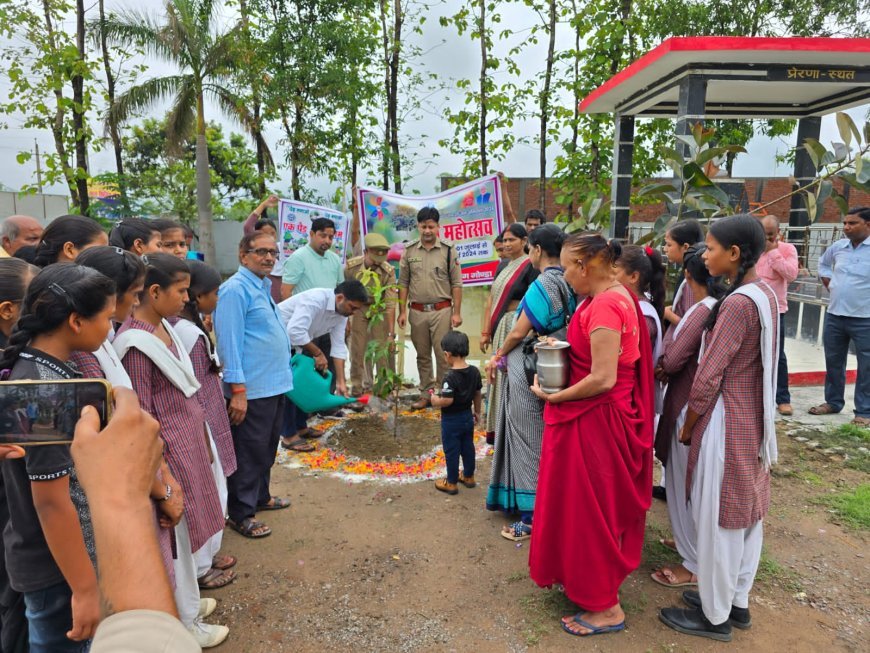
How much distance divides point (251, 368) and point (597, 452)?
A: 2.00 m

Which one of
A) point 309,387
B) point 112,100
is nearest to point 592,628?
point 309,387

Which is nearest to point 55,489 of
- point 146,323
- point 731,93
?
point 146,323

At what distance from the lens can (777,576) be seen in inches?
120

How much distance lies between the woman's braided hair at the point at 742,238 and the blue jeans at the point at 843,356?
3806mm

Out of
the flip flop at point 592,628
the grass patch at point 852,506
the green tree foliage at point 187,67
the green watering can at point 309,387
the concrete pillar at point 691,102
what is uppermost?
the green tree foliage at point 187,67

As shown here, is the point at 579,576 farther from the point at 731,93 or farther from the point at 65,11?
the point at 65,11

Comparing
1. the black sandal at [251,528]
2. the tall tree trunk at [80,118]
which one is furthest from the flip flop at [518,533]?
the tall tree trunk at [80,118]

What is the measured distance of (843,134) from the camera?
3633mm

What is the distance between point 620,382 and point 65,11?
9.50 metres

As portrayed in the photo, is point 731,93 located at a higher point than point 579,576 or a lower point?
higher

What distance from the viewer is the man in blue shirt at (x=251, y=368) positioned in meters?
3.18

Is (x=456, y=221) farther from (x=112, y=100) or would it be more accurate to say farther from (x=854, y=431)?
(x=112, y=100)

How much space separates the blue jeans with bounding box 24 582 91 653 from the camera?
66.4 inches

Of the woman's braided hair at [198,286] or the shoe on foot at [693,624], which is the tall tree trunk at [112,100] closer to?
the woman's braided hair at [198,286]
